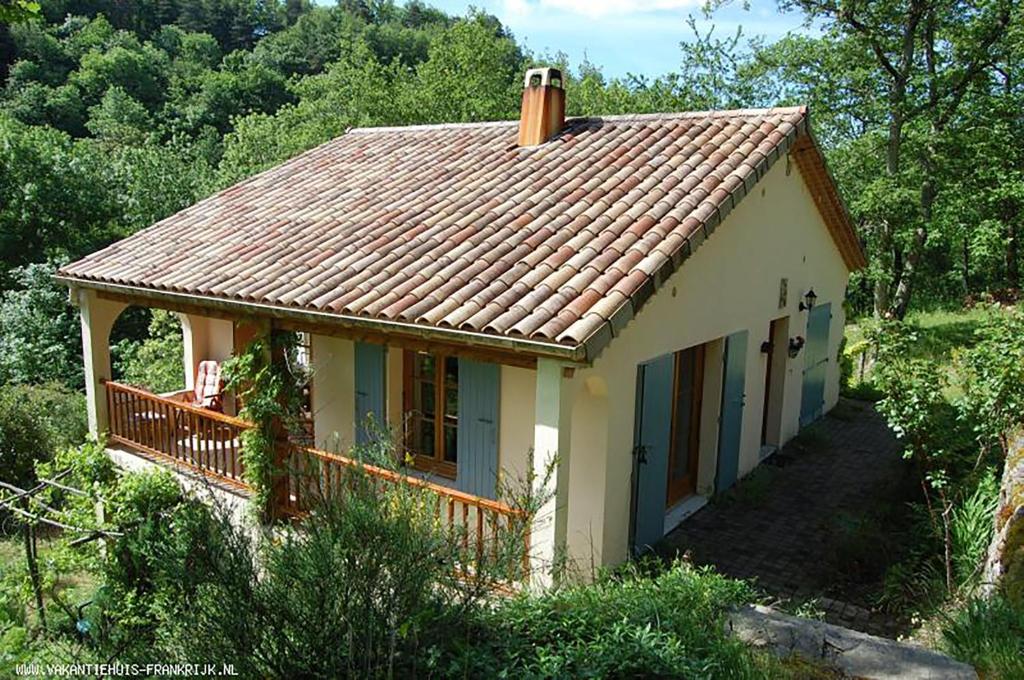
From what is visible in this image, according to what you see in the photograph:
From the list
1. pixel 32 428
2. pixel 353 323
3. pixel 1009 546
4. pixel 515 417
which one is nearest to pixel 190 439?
pixel 353 323

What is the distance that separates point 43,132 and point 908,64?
25898mm

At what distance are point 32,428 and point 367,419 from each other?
336 inches

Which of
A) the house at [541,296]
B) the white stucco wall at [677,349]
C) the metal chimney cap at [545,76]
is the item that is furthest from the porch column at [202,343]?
the metal chimney cap at [545,76]

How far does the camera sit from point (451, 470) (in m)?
8.42

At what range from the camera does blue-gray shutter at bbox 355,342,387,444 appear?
861cm

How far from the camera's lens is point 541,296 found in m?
6.03

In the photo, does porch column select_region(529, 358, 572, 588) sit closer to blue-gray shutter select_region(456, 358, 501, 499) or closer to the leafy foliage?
blue-gray shutter select_region(456, 358, 501, 499)

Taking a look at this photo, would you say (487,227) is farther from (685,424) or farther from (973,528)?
(973,528)

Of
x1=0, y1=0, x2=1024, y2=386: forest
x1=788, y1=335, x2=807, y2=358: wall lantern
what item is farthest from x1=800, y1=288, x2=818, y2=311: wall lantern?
x1=0, y1=0, x2=1024, y2=386: forest

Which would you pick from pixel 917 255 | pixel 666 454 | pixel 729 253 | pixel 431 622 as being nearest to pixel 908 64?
pixel 917 255

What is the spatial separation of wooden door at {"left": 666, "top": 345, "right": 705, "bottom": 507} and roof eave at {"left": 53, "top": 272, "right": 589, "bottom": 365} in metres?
3.36

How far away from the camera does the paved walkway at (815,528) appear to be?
6.69 m

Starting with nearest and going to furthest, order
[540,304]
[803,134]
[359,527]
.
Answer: [359,527], [540,304], [803,134]

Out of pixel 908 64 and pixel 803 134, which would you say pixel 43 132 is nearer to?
pixel 803 134
